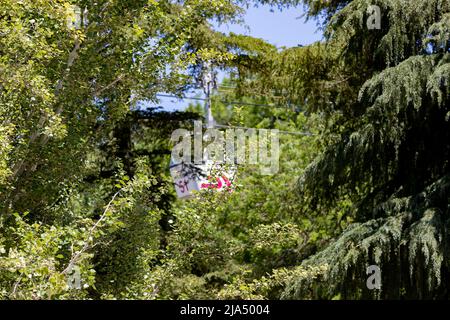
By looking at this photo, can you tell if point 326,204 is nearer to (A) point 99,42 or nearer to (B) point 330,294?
(B) point 330,294

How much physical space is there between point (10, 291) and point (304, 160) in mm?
13226

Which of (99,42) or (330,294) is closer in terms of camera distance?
(99,42)

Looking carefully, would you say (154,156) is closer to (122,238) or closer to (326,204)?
(326,204)

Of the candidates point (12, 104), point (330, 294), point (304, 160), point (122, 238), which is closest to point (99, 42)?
point (12, 104)

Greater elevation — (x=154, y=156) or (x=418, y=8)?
(x=418, y=8)

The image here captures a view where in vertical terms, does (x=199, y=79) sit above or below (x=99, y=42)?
above

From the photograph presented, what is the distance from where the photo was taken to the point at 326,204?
10492 millimetres

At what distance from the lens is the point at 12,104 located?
603 centimetres

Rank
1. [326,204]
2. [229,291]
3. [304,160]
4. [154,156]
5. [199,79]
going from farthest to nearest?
[304,160] < [154,156] < [199,79] < [326,204] < [229,291]
